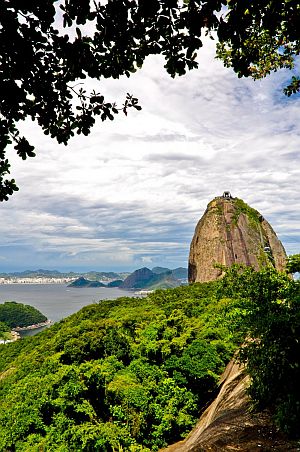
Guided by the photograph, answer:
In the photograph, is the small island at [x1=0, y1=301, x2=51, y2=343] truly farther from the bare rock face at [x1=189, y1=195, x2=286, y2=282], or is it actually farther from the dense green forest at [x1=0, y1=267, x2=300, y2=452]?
the dense green forest at [x1=0, y1=267, x2=300, y2=452]

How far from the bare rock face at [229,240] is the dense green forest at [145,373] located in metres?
22.5

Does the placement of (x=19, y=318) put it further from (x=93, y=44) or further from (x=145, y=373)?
(x=93, y=44)

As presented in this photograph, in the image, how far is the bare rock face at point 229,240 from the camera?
4406 centimetres

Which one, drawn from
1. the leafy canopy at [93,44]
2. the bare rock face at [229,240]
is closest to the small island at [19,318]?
the bare rock face at [229,240]

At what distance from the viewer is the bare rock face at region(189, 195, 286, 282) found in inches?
1735

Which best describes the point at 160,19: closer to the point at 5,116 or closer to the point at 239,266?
the point at 5,116

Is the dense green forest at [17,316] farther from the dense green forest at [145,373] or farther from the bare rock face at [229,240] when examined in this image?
the dense green forest at [145,373]

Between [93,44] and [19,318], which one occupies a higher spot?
[93,44]

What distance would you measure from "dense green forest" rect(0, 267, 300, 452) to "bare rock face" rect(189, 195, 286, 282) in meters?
22.5

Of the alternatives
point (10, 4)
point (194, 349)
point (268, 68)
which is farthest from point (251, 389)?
point (194, 349)

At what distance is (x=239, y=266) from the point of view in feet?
36.7

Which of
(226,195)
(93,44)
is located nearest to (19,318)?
(226,195)

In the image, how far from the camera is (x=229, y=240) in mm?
45062

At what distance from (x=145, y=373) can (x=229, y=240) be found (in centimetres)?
3088
